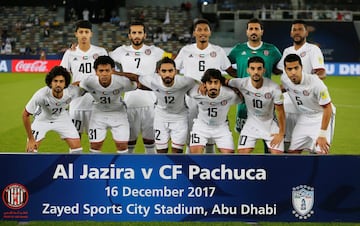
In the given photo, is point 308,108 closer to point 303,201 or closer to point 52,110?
point 303,201

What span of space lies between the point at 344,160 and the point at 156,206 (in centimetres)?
194

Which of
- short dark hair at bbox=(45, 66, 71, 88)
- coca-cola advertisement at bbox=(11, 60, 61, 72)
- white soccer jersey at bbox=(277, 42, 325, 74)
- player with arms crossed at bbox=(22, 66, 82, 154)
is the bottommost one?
coca-cola advertisement at bbox=(11, 60, 61, 72)

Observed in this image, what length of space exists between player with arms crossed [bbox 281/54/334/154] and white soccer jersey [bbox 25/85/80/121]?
119 inches

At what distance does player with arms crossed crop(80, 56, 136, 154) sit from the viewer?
8422mm

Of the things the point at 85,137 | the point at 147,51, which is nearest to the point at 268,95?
the point at 147,51

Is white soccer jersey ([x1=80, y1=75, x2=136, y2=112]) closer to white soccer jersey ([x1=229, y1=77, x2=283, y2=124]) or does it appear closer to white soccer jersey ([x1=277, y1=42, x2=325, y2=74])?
white soccer jersey ([x1=229, y1=77, x2=283, y2=124])

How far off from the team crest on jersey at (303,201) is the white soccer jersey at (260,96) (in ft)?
6.90

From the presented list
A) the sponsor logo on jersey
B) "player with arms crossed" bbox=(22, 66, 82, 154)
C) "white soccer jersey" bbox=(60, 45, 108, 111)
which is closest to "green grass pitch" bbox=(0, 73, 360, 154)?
"player with arms crossed" bbox=(22, 66, 82, 154)

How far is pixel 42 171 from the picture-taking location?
19.5 ft

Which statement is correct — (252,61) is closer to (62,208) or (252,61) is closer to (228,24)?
(62,208)

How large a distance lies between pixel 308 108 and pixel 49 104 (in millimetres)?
3640

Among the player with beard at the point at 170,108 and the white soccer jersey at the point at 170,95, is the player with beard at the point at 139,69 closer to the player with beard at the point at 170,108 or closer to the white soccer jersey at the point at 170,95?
the player with beard at the point at 170,108

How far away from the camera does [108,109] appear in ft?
28.8

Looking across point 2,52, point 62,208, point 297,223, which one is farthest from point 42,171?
point 2,52
